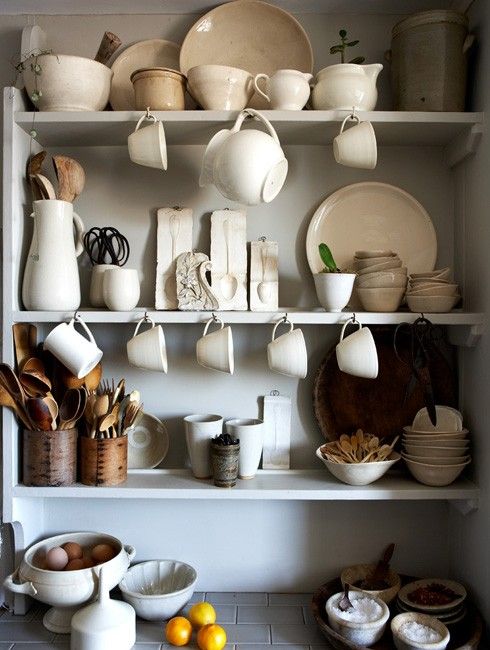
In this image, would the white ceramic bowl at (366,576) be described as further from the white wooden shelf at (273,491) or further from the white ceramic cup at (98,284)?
the white ceramic cup at (98,284)

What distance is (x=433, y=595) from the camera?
149 cm

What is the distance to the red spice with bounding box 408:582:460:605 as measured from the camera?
147 centimetres

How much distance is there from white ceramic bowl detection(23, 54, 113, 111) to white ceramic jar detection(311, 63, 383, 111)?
1.73ft

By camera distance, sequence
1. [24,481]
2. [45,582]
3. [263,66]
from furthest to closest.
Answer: [263,66], [24,481], [45,582]

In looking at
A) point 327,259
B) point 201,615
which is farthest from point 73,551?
point 327,259

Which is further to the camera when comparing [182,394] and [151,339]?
[182,394]

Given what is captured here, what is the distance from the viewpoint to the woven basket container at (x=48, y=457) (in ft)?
4.93

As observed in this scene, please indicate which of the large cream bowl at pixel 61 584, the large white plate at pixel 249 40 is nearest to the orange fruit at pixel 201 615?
the large cream bowl at pixel 61 584

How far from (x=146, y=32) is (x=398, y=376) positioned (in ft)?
3.62

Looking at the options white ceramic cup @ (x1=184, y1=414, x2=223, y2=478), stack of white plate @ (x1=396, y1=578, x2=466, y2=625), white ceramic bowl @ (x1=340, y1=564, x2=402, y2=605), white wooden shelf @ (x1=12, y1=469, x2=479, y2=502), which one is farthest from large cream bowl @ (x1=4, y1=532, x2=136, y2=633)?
stack of white plate @ (x1=396, y1=578, x2=466, y2=625)

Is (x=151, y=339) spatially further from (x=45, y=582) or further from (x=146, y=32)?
(x=146, y=32)

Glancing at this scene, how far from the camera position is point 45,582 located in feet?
4.69

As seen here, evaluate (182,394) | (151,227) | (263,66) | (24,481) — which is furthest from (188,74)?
(24,481)

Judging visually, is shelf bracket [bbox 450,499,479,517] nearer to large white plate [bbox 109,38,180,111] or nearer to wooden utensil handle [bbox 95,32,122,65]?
large white plate [bbox 109,38,180,111]
